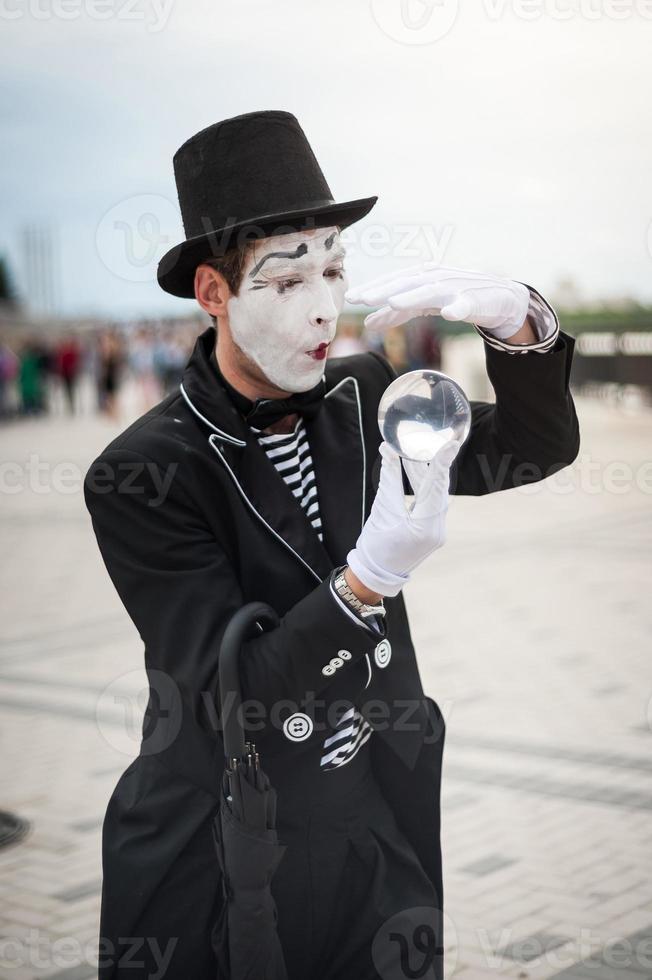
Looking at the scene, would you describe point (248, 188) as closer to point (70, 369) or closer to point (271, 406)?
point (271, 406)

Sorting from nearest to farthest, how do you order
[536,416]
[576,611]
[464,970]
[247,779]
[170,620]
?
1. [247,779]
2. [170,620]
3. [536,416]
4. [464,970]
5. [576,611]

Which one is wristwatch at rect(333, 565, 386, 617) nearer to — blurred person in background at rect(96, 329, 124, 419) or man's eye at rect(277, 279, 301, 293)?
man's eye at rect(277, 279, 301, 293)

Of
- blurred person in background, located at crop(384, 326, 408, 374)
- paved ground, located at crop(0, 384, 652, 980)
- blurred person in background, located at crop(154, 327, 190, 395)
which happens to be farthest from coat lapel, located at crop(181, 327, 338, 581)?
blurred person in background, located at crop(154, 327, 190, 395)

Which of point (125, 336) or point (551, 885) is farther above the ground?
point (551, 885)

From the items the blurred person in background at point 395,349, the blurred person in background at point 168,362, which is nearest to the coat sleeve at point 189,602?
the blurred person in background at point 395,349

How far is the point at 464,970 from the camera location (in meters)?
3.56

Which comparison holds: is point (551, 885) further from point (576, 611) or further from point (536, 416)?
point (576, 611)

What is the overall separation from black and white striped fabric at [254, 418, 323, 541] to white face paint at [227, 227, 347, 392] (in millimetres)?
171

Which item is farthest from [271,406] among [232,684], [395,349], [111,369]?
[395,349]

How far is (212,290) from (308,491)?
1.37ft

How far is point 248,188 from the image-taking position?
2.16m

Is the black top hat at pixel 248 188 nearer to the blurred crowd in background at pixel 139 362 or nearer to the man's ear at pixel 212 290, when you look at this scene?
the man's ear at pixel 212 290

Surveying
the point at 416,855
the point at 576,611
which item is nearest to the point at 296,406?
the point at 416,855

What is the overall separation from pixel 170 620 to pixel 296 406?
0.49 metres
